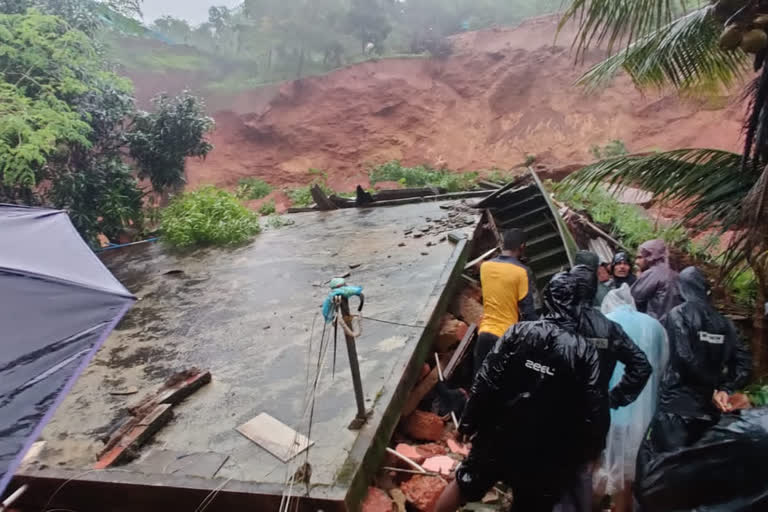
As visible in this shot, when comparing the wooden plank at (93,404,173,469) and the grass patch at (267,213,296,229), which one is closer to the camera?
the wooden plank at (93,404,173,469)

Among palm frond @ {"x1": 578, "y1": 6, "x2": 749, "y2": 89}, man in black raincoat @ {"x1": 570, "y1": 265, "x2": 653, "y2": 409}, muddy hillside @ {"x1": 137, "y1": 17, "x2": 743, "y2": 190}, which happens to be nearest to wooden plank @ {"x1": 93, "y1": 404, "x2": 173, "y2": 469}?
man in black raincoat @ {"x1": 570, "y1": 265, "x2": 653, "y2": 409}

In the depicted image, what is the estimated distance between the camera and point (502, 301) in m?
3.95

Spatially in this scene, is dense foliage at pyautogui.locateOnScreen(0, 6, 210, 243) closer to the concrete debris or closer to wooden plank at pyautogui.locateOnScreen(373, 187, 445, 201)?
wooden plank at pyautogui.locateOnScreen(373, 187, 445, 201)

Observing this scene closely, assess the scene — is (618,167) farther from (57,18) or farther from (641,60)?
(57,18)

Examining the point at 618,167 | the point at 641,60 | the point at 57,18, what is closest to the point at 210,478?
the point at 618,167

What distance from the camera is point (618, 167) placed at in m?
4.89

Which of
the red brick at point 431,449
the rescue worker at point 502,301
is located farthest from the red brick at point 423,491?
the rescue worker at point 502,301

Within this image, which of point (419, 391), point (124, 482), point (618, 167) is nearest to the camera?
point (124, 482)

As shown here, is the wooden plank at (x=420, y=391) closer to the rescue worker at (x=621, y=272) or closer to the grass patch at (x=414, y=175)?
the rescue worker at (x=621, y=272)

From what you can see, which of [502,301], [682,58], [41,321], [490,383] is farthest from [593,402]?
[682,58]

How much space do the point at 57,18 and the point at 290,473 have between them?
35.7 ft

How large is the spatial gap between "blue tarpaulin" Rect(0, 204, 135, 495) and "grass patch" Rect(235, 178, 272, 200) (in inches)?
783

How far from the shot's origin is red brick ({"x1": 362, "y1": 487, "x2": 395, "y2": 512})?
2.75 metres

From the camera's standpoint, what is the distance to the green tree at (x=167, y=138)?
39.3ft
